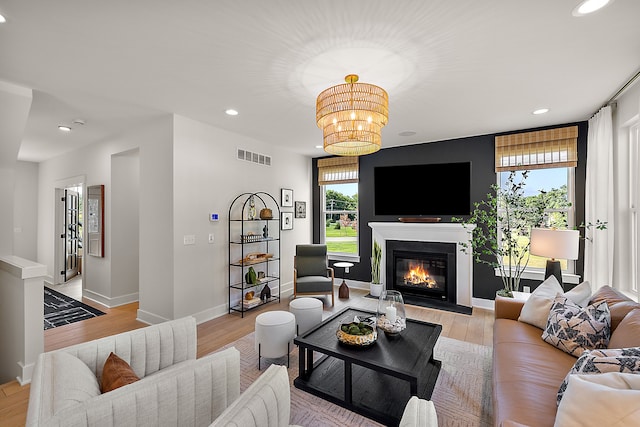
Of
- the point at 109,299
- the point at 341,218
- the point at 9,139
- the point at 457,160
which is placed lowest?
the point at 109,299

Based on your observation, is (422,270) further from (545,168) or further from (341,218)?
(545,168)

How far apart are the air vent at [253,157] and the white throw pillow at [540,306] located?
3881 mm

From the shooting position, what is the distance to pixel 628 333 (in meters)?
1.67

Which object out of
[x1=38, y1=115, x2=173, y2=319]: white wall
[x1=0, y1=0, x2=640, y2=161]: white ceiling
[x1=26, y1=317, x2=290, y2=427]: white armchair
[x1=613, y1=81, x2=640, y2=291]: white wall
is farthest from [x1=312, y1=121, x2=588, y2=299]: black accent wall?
[x1=26, y1=317, x2=290, y2=427]: white armchair

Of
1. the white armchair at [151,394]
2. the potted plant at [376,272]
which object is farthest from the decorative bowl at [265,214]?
the white armchair at [151,394]

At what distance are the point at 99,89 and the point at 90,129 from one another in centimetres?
169

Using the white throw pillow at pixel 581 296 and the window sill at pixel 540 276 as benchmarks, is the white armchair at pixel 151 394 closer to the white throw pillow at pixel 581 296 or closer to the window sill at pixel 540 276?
the white throw pillow at pixel 581 296

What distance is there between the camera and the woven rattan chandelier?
2176mm

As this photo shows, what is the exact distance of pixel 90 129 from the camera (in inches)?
156

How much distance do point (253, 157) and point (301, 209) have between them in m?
1.51

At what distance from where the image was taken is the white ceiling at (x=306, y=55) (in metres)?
1.67

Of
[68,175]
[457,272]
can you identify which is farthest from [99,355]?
[68,175]

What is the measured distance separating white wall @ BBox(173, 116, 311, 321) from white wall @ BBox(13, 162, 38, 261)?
5159 mm

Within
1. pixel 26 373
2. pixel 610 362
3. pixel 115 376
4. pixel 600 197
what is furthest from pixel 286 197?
pixel 610 362
